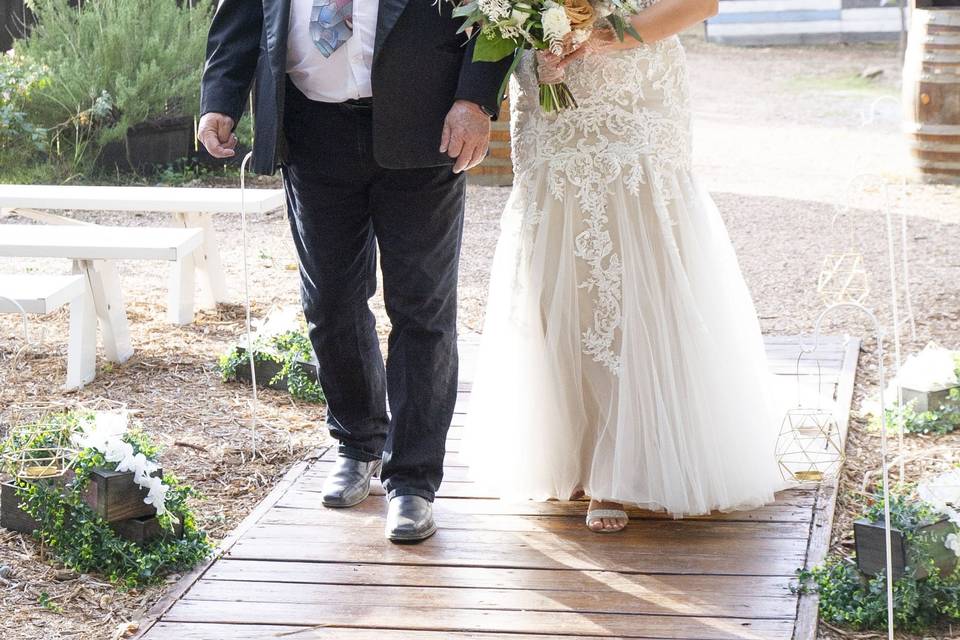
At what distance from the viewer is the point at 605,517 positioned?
3.28 m

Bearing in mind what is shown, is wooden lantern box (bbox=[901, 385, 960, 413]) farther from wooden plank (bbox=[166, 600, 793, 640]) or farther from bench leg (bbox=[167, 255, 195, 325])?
bench leg (bbox=[167, 255, 195, 325])

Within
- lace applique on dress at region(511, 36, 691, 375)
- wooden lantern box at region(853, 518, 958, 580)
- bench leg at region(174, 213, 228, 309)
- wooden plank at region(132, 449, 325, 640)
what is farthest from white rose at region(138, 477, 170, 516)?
bench leg at region(174, 213, 228, 309)

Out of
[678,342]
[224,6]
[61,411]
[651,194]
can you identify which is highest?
[224,6]

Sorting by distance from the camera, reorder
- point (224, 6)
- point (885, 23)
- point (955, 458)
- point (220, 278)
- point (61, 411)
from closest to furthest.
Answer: point (224, 6) < point (955, 458) < point (61, 411) < point (220, 278) < point (885, 23)

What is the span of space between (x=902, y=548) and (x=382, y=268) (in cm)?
142

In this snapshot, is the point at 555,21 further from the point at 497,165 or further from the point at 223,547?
the point at 497,165

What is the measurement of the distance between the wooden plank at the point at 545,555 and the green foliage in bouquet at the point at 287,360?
1327mm

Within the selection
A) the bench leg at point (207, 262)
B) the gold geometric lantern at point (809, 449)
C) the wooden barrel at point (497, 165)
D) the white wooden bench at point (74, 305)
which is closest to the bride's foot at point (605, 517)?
the gold geometric lantern at point (809, 449)

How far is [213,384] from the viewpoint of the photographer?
4.79 metres

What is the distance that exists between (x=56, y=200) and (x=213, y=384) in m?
1.68

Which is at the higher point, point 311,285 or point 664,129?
point 664,129

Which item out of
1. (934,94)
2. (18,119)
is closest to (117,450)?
(18,119)

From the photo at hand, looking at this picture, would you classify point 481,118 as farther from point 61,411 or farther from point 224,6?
point 61,411

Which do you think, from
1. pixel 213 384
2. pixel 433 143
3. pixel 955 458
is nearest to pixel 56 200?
pixel 213 384
